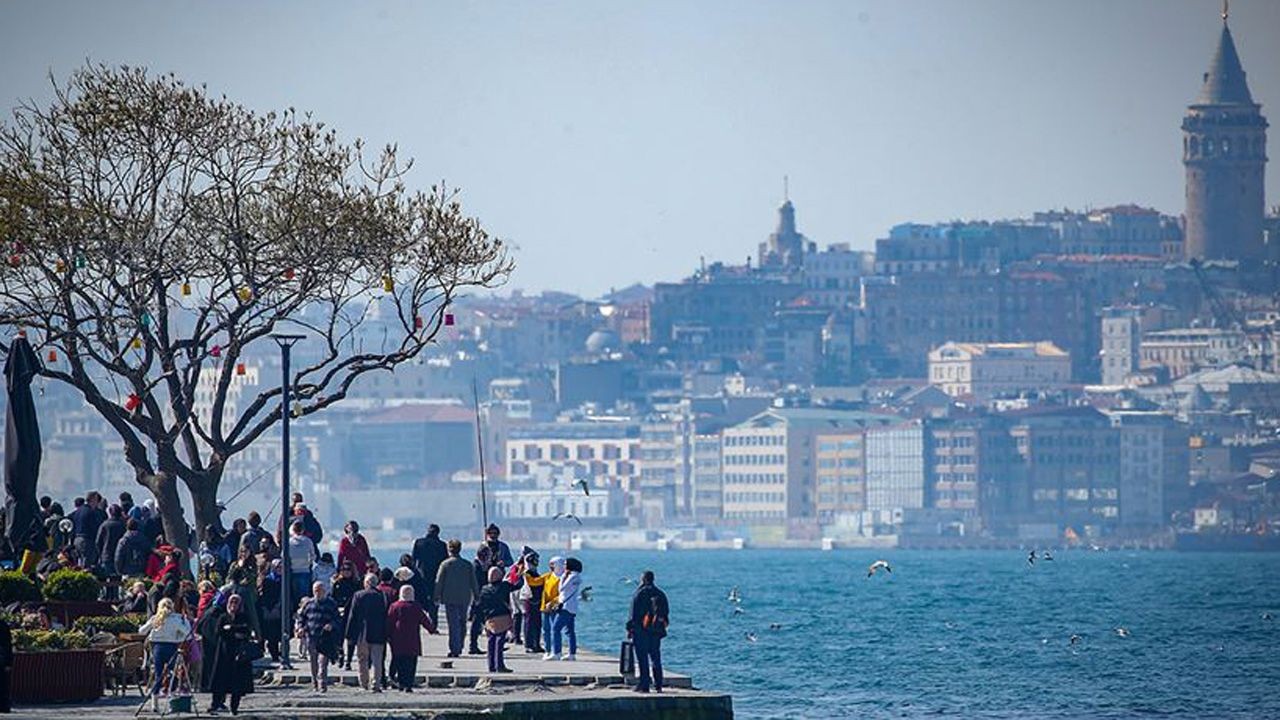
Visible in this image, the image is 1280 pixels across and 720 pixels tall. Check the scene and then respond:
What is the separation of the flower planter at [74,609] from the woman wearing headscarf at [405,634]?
2768 millimetres

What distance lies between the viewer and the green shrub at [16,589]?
28312 mm

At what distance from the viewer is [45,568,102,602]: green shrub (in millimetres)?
28766

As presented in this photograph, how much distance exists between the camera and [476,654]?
32.6m

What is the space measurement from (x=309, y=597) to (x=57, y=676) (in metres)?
4.38

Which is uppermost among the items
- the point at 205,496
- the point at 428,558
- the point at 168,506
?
the point at 205,496

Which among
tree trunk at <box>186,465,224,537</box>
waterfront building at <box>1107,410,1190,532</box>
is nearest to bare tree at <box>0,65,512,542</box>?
tree trunk at <box>186,465,224,537</box>

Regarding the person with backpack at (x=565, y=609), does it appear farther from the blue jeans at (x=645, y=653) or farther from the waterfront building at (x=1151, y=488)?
the waterfront building at (x=1151, y=488)

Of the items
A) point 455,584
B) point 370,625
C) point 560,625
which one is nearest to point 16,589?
point 370,625

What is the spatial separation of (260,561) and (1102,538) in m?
168

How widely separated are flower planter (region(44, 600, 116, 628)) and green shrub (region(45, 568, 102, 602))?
0.09 metres

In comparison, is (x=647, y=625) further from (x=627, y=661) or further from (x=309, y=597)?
(x=309, y=597)

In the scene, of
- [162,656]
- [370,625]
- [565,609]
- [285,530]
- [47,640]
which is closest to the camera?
[162,656]

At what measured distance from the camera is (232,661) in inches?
1017

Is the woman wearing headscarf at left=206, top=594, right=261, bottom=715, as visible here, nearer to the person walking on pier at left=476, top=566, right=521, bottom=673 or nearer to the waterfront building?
the person walking on pier at left=476, top=566, right=521, bottom=673
